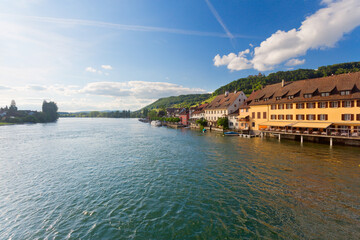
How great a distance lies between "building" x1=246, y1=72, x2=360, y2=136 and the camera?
96.0 ft

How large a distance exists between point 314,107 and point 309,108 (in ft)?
2.92

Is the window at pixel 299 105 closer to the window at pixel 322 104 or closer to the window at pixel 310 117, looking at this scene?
the window at pixel 310 117

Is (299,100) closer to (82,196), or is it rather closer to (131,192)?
(131,192)

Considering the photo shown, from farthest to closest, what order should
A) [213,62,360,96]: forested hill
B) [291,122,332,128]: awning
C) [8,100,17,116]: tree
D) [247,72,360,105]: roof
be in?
[8,100,17,116]: tree
[213,62,360,96]: forested hill
[291,122,332,128]: awning
[247,72,360,105]: roof

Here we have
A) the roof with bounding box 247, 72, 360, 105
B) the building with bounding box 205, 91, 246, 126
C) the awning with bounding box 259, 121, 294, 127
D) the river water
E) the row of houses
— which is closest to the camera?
the river water

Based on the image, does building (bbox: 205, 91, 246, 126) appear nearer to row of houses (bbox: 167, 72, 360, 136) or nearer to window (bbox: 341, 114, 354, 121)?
row of houses (bbox: 167, 72, 360, 136)

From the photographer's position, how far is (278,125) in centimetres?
3816

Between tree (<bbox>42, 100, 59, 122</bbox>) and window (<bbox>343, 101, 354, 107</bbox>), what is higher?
tree (<bbox>42, 100, 59, 122</bbox>)

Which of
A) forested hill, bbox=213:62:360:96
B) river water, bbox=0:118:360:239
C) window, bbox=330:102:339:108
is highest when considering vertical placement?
forested hill, bbox=213:62:360:96

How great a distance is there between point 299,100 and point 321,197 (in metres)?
30.0

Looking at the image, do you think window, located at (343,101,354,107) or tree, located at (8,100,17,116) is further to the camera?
tree, located at (8,100,17,116)

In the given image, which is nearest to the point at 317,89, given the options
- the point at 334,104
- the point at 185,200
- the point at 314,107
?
the point at 314,107

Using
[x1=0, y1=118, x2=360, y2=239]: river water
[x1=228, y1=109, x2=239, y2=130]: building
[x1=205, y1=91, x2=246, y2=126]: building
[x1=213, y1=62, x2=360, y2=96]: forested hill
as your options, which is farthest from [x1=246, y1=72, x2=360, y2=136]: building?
[x1=213, y1=62, x2=360, y2=96]: forested hill

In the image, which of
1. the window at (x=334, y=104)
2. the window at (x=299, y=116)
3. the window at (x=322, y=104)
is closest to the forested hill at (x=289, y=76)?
the window at (x=299, y=116)
